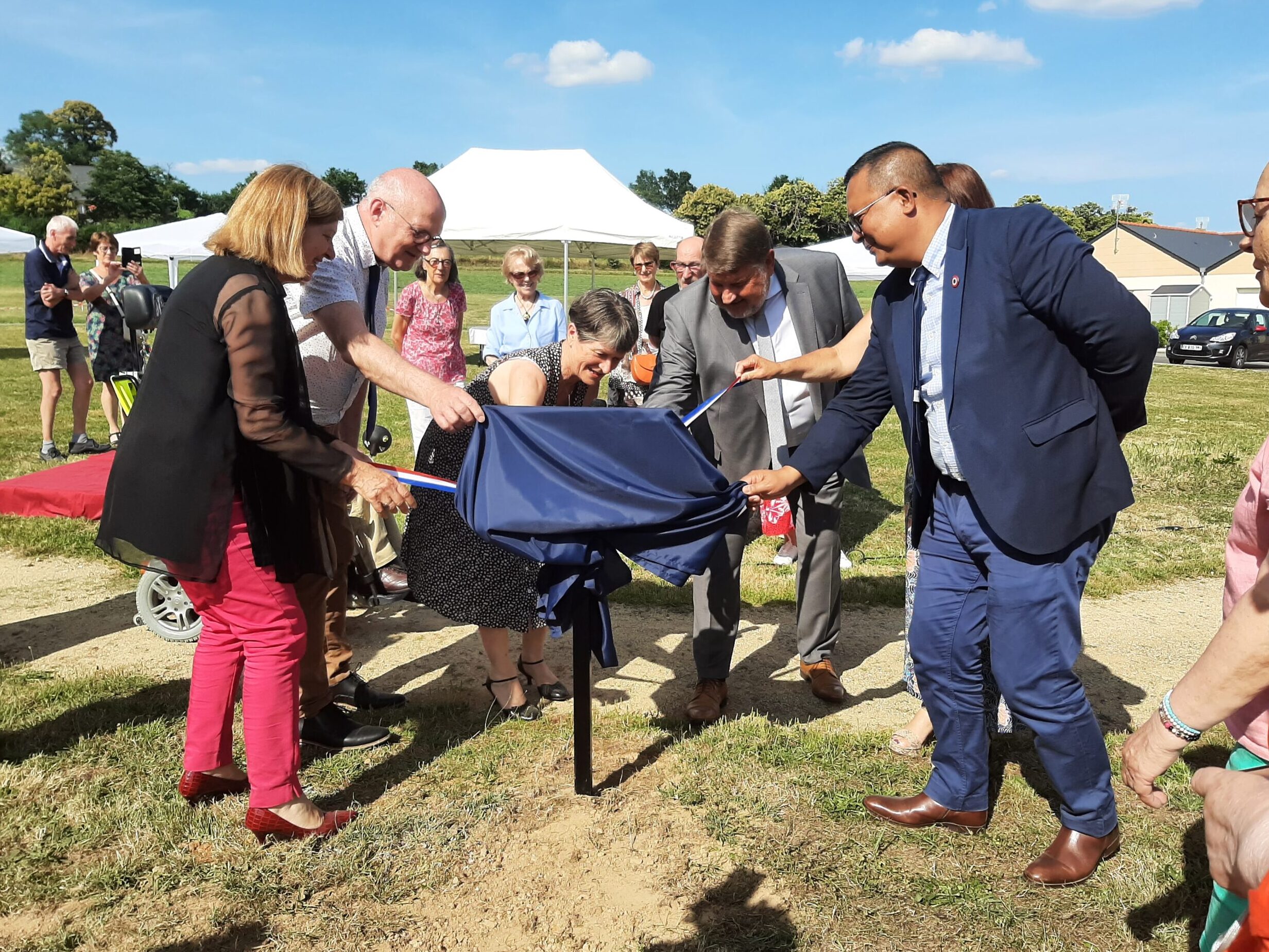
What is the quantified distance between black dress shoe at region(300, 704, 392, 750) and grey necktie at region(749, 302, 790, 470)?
206cm

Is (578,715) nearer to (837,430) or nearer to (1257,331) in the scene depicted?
(837,430)

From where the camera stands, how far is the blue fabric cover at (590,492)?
3.20m

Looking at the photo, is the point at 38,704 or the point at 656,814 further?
the point at 38,704

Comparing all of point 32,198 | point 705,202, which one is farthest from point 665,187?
point 32,198

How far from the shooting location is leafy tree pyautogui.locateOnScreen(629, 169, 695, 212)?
127 meters

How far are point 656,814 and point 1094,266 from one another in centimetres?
230

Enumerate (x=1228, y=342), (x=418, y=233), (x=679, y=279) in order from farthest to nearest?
1. (x=1228, y=342)
2. (x=679, y=279)
3. (x=418, y=233)

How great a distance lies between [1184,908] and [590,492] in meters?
2.21

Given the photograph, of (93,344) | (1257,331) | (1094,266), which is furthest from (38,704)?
(1257,331)

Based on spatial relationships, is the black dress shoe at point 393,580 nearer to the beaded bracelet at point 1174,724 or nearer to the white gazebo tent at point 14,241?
the beaded bracelet at point 1174,724

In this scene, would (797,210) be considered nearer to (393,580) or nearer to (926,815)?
(393,580)

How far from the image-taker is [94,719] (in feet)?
13.8

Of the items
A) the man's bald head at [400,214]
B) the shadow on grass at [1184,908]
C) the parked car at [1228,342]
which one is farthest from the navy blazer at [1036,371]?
the parked car at [1228,342]

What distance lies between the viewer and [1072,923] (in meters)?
2.93
